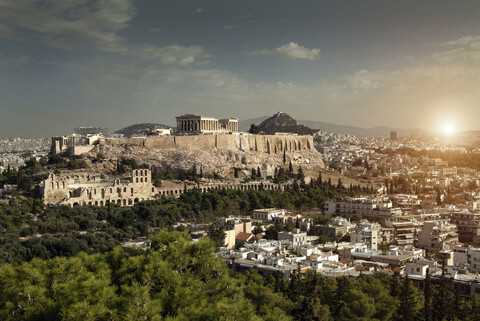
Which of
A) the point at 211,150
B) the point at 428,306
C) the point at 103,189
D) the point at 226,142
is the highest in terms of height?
the point at 226,142

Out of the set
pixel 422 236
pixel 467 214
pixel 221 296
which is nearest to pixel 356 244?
pixel 422 236

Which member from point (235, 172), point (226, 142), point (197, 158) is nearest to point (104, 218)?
point (197, 158)

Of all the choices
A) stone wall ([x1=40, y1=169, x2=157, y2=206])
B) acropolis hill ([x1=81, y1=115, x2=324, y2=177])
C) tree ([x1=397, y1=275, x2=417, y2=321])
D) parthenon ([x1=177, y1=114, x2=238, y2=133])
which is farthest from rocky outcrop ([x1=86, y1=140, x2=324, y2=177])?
tree ([x1=397, y1=275, x2=417, y2=321])

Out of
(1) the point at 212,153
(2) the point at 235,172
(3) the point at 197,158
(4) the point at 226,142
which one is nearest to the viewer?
(3) the point at 197,158

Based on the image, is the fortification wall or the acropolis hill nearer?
the acropolis hill

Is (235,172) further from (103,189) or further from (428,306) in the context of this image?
(428,306)

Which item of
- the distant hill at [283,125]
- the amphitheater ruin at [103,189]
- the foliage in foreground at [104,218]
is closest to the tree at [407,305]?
the foliage in foreground at [104,218]

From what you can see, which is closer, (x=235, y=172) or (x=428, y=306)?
(x=428, y=306)

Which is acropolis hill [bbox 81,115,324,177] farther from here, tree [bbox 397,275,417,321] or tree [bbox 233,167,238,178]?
tree [bbox 397,275,417,321]

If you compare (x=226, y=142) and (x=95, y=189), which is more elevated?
(x=226, y=142)

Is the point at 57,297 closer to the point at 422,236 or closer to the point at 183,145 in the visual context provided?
→ the point at 422,236
